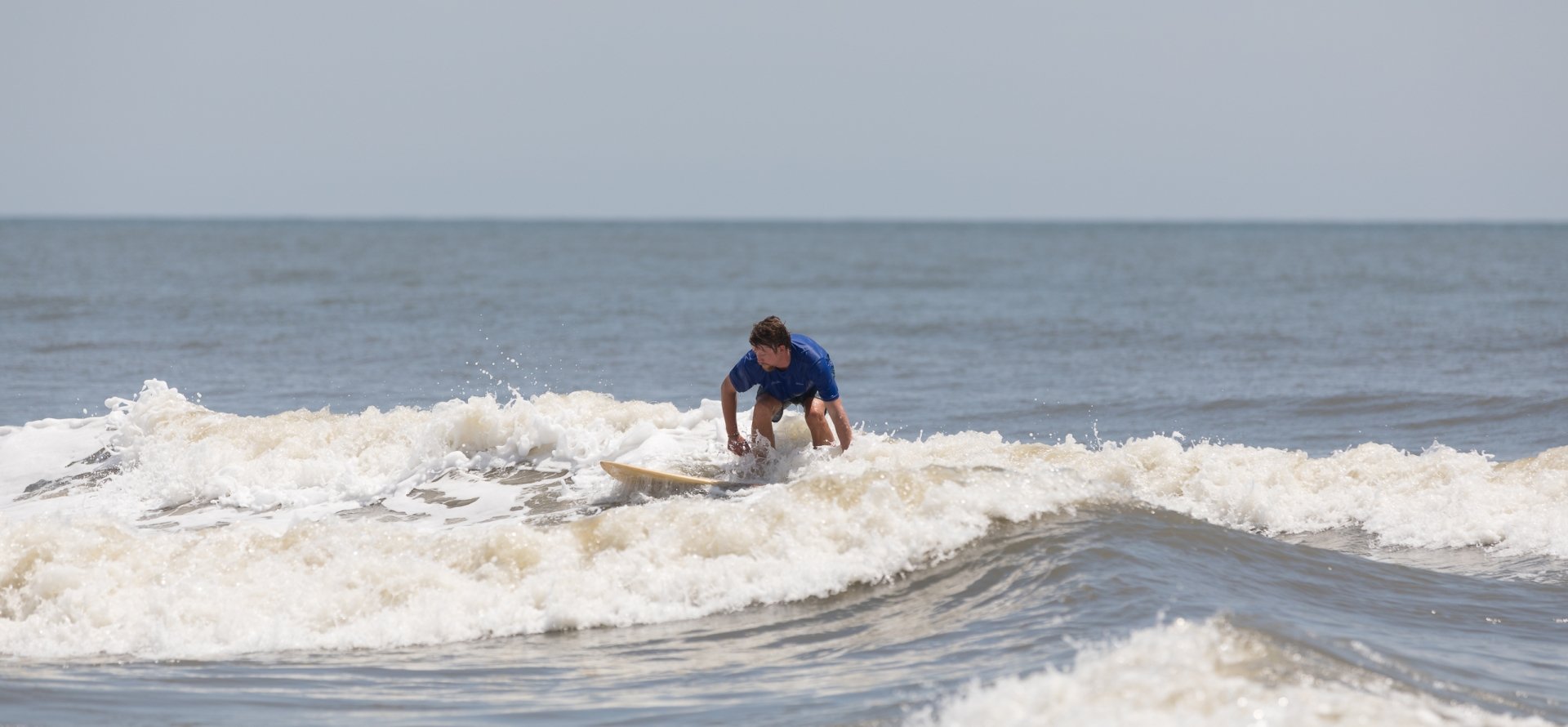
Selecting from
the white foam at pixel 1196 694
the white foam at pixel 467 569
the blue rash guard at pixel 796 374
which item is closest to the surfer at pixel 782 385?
the blue rash guard at pixel 796 374

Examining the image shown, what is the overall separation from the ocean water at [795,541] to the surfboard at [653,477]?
0.18m

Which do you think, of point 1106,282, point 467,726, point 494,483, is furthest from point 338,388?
point 1106,282

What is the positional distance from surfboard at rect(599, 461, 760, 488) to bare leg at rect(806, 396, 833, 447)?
2.47 ft

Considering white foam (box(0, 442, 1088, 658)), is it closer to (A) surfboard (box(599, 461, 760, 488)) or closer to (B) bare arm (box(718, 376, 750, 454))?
(A) surfboard (box(599, 461, 760, 488))

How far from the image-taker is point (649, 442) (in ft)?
41.8

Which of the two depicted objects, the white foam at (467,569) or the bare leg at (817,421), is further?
the bare leg at (817,421)

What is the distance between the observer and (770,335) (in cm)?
1046

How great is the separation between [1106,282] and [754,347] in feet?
133

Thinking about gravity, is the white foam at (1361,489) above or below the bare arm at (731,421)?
below

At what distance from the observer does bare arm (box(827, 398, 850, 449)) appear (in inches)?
431

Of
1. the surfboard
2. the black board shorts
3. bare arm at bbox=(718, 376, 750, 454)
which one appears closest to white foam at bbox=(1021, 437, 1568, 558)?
the black board shorts

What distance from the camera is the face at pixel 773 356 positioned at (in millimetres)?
10555

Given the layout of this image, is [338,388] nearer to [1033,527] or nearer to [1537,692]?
[1033,527]

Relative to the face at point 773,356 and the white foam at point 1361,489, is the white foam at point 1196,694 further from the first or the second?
the face at point 773,356
